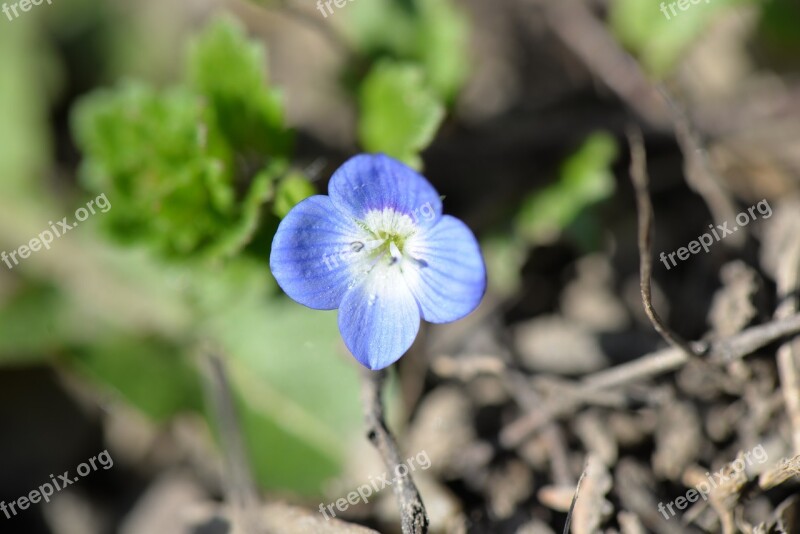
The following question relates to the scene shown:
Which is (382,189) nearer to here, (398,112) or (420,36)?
(398,112)

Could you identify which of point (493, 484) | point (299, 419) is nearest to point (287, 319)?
point (299, 419)

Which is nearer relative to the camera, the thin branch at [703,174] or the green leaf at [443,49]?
the thin branch at [703,174]

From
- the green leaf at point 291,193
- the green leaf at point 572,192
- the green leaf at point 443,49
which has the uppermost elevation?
the green leaf at point 443,49

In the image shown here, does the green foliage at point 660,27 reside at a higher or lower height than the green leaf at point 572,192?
higher

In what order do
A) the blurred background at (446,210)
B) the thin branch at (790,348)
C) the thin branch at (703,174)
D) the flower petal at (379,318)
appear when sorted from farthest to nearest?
the thin branch at (703,174) < the blurred background at (446,210) < the thin branch at (790,348) < the flower petal at (379,318)

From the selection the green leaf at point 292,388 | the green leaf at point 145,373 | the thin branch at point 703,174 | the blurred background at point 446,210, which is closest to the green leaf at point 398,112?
the blurred background at point 446,210

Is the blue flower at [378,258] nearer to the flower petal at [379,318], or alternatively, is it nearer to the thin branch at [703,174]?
the flower petal at [379,318]

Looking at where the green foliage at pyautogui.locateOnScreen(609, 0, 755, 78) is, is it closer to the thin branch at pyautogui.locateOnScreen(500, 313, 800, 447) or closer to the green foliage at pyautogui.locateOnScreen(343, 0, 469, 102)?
the green foliage at pyautogui.locateOnScreen(343, 0, 469, 102)
